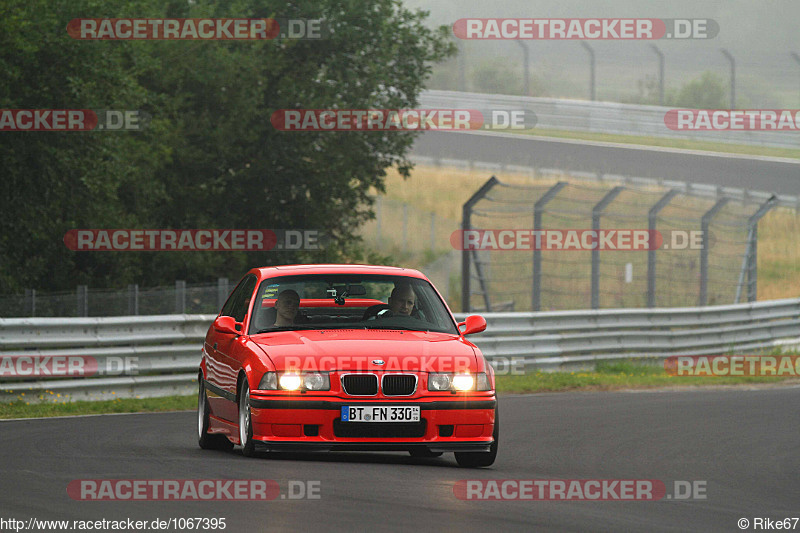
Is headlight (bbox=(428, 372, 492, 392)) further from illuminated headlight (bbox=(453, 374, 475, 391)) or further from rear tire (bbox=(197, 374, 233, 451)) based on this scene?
rear tire (bbox=(197, 374, 233, 451))

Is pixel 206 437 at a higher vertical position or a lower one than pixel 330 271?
lower

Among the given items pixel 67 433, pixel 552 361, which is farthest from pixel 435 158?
pixel 67 433

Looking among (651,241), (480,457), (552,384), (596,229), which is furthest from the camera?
(651,241)

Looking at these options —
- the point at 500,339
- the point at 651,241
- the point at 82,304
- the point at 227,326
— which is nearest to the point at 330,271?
the point at 227,326

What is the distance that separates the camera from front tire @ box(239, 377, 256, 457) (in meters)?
9.34

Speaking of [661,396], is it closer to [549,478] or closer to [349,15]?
[549,478]

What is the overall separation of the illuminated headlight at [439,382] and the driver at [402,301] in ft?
3.64

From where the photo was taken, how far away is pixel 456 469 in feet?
31.0

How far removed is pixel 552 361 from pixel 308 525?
13349 millimetres

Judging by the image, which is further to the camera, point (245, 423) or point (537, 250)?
point (537, 250)

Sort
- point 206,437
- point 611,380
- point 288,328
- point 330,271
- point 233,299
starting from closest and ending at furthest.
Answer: point 288,328 < point 330,271 < point 206,437 < point 233,299 < point 611,380

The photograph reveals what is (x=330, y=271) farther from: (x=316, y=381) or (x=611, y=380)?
(x=611, y=380)

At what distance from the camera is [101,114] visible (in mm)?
23922

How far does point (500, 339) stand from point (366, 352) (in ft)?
32.5
